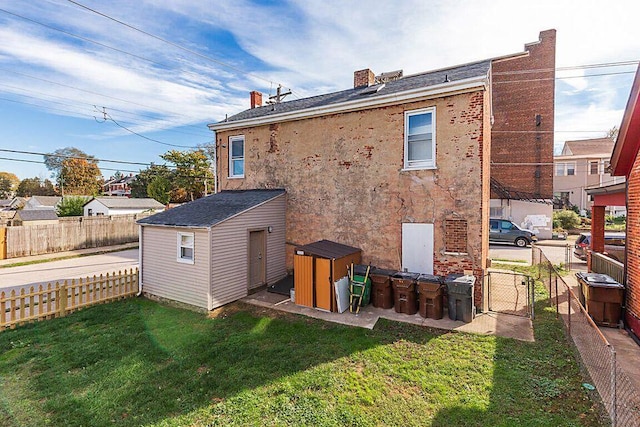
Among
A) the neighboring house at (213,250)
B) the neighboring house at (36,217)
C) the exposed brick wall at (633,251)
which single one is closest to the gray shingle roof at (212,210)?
the neighboring house at (213,250)

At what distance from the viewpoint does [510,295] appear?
9.81 m

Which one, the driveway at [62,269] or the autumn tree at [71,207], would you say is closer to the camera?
the driveway at [62,269]

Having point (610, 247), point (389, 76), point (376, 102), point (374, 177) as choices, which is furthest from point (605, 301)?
point (389, 76)

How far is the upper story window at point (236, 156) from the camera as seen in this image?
1314 cm

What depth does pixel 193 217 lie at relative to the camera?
9.66m

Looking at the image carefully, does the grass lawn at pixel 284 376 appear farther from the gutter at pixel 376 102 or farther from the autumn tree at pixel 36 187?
the autumn tree at pixel 36 187

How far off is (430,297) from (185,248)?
7.26 meters

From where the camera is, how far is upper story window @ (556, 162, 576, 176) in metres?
34.8

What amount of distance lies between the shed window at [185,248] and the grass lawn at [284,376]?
6.89 ft

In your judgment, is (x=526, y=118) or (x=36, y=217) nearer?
(x=526, y=118)

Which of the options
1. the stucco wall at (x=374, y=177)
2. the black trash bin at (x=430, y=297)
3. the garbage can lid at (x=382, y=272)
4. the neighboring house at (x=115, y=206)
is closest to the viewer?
the black trash bin at (x=430, y=297)

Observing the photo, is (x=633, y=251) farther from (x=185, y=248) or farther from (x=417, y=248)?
(x=185, y=248)

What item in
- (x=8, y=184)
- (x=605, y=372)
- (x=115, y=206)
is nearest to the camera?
(x=605, y=372)

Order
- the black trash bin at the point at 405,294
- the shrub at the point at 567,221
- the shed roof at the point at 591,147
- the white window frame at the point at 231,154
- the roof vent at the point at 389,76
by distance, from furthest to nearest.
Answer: the shed roof at the point at 591,147, the shrub at the point at 567,221, the white window frame at the point at 231,154, the roof vent at the point at 389,76, the black trash bin at the point at 405,294
